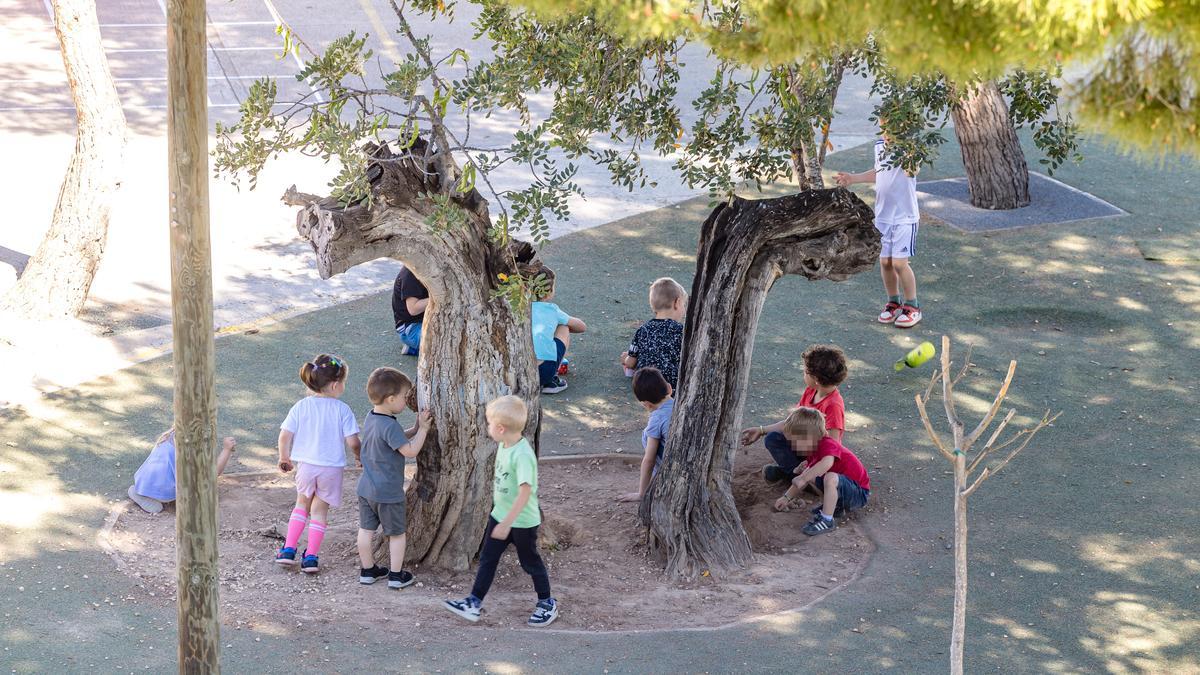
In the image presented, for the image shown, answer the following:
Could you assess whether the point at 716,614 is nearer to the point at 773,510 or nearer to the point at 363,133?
the point at 773,510

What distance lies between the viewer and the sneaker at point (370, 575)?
693cm

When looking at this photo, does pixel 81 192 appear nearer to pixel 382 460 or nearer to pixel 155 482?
pixel 155 482

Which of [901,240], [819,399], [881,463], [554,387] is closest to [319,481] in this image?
[554,387]

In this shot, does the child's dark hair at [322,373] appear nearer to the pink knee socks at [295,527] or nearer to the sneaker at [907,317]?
the pink knee socks at [295,527]

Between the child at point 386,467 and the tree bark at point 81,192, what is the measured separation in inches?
194

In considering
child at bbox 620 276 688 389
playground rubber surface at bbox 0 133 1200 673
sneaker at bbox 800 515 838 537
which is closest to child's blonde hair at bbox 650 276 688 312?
child at bbox 620 276 688 389

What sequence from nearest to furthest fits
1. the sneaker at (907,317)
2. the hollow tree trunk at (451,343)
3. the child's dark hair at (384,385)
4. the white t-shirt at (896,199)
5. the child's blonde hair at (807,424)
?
the hollow tree trunk at (451,343)
the child's dark hair at (384,385)
the child's blonde hair at (807,424)
the white t-shirt at (896,199)
the sneaker at (907,317)

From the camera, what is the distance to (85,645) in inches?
237

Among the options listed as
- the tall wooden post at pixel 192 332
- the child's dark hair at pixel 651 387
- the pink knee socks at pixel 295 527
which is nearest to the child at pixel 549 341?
the child's dark hair at pixel 651 387

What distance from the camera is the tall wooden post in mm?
4570

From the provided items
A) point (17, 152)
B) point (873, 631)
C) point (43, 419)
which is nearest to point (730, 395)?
point (873, 631)

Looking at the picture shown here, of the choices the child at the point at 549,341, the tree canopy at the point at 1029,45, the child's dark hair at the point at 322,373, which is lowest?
the child's dark hair at the point at 322,373

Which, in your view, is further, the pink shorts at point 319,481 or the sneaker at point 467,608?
A: the pink shorts at point 319,481

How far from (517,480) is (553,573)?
1001 millimetres
